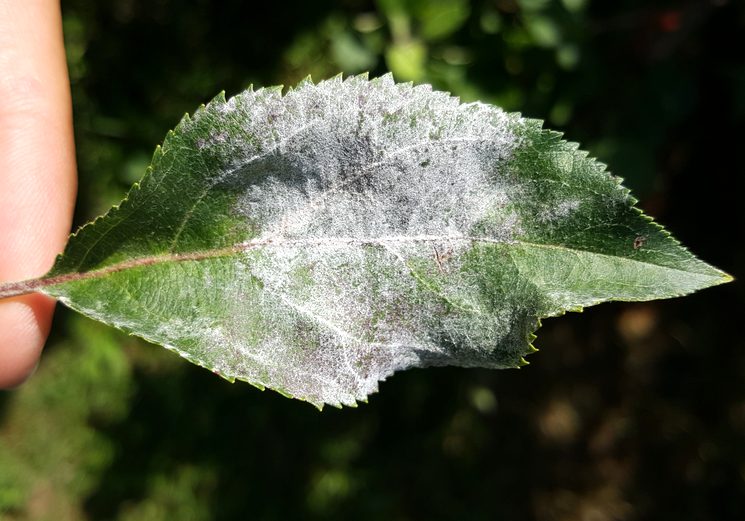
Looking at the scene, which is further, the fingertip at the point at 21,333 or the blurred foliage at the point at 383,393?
the blurred foliage at the point at 383,393

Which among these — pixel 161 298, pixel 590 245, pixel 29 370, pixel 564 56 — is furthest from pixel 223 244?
pixel 564 56

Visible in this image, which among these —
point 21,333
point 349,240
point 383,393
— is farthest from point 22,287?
point 383,393

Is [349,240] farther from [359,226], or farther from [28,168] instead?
[28,168]

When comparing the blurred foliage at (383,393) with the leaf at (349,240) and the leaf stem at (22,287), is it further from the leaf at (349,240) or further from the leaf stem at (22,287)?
the leaf stem at (22,287)

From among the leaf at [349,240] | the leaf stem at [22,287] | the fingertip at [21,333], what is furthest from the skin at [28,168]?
the leaf at [349,240]

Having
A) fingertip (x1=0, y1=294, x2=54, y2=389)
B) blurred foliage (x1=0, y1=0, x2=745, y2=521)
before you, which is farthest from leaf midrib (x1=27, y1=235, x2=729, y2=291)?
blurred foliage (x1=0, y1=0, x2=745, y2=521)

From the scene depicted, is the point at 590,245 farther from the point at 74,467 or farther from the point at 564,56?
the point at 74,467
